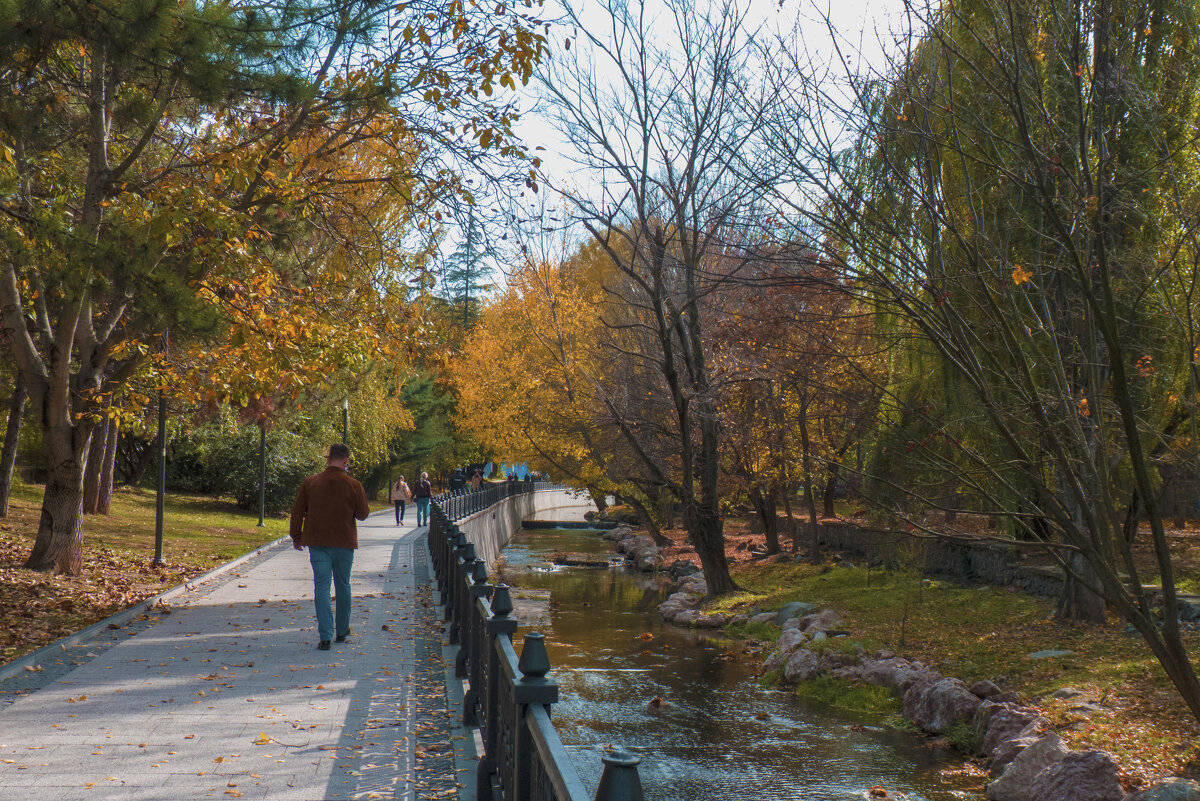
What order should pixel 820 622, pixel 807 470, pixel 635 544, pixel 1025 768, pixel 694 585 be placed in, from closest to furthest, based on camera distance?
pixel 1025 768 < pixel 820 622 < pixel 807 470 < pixel 694 585 < pixel 635 544

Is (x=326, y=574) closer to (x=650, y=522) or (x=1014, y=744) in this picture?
(x=1014, y=744)

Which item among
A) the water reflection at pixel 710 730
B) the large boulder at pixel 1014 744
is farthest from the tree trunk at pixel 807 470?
the large boulder at pixel 1014 744

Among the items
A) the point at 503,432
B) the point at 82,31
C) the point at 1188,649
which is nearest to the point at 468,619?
the point at 82,31

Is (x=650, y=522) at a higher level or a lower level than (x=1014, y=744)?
higher

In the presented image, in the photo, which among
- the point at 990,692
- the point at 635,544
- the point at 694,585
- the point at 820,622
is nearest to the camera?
the point at 990,692

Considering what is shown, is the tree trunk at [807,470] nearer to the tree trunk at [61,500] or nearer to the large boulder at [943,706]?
the large boulder at [943,706]

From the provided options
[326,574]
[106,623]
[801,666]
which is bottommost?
[801,666]

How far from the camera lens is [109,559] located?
15953 millimetres

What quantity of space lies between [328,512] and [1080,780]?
21.8 feet

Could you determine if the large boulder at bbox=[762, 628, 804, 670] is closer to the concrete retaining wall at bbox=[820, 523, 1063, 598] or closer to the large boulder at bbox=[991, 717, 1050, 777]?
the concrete retaining wall at bbox=[820, 523, 1063, 598]

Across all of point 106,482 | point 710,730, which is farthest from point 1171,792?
point 106,482

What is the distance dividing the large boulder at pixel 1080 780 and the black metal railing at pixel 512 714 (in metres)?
4.41

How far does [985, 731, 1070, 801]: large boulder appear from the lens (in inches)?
A: 320

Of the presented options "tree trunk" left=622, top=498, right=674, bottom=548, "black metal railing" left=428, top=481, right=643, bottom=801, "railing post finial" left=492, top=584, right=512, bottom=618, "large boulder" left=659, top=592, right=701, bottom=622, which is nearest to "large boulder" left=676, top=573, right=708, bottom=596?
"large boulder" left=659, top=592, right=701, bottom=622
